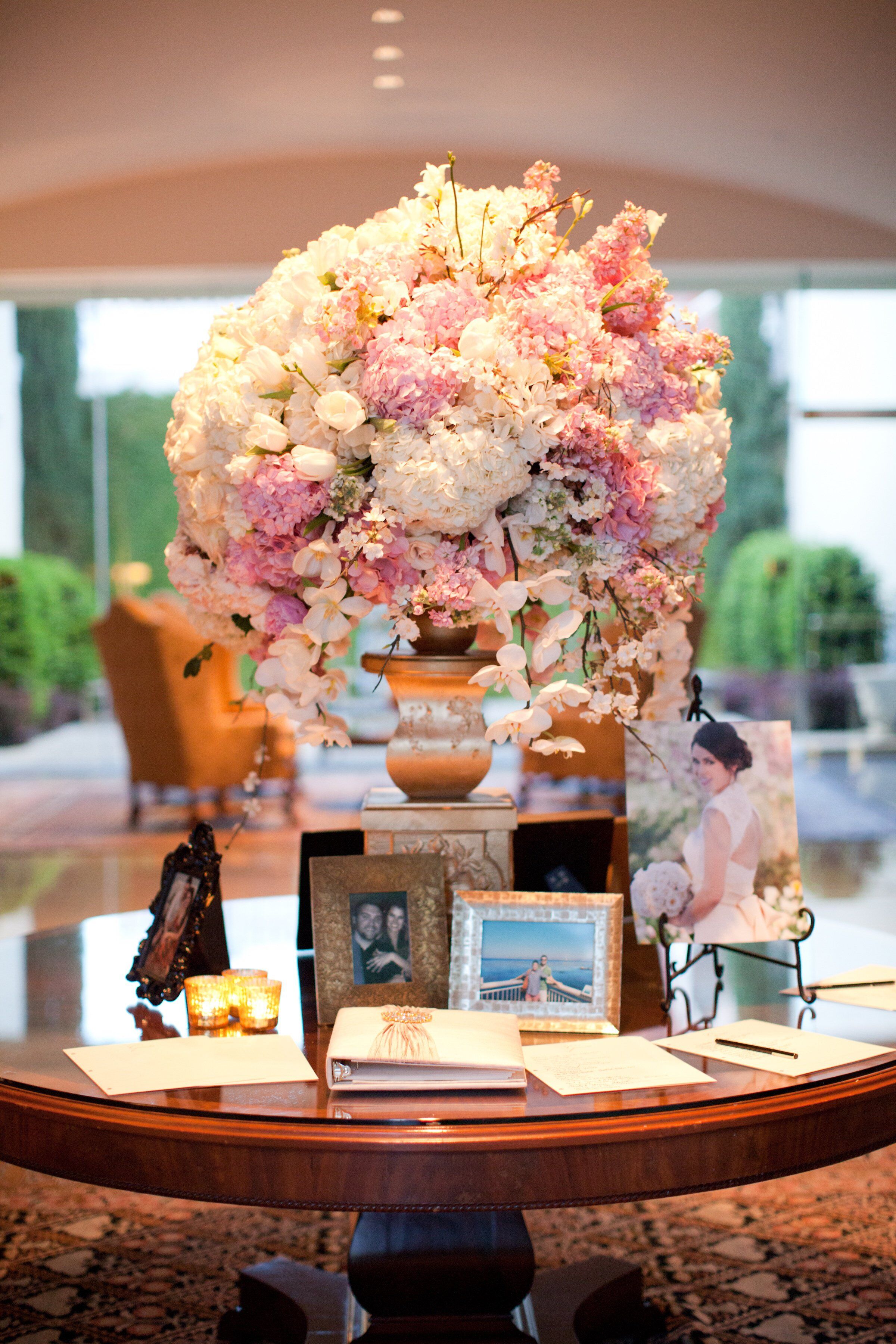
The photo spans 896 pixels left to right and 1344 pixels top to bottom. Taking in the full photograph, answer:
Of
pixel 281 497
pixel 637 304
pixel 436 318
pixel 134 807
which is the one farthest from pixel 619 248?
pixel 134 807

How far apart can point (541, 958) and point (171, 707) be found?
5493 millimetres

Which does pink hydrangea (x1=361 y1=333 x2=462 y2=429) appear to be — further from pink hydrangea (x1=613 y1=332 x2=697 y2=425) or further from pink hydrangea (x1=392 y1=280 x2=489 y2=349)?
pink hydrangea (x1=613 y1=332 x2=697 y2=425)

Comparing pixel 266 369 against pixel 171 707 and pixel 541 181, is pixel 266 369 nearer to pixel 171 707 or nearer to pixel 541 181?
pixel 541 181

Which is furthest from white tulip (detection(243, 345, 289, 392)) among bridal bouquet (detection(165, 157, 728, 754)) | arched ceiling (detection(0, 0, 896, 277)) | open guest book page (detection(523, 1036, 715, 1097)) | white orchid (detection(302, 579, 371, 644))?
arched ceiling (detection(0, 0, 896, 277))

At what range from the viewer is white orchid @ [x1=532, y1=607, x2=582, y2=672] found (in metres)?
1.38

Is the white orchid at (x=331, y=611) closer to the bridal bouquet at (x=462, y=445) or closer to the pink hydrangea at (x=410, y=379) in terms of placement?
the bridal bouquet at (x=462, y=445)

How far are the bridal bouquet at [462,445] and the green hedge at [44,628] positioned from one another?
7.02 m

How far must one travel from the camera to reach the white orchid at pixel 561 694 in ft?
4.44

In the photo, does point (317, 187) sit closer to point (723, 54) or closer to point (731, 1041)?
point (723, 54)

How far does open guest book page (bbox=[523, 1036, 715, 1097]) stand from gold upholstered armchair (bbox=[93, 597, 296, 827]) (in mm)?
5285

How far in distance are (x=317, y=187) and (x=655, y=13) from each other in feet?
8.53

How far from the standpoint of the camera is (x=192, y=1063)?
1.28m

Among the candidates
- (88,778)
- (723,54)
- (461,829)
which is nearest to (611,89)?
(723,54)

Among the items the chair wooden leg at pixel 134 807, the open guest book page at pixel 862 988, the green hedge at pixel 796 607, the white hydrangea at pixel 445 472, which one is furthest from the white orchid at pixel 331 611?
the green hedge at pixel 796 607
